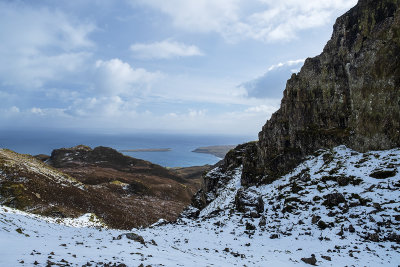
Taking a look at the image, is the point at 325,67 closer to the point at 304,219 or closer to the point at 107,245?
the point at 304,219

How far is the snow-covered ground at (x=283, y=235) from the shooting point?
1113cm

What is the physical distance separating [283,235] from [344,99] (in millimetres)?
22238

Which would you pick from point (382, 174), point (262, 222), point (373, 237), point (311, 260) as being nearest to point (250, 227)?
point (262, 222)

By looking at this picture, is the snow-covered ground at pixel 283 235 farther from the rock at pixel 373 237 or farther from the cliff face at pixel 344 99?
the cliff face at pixel 344 99

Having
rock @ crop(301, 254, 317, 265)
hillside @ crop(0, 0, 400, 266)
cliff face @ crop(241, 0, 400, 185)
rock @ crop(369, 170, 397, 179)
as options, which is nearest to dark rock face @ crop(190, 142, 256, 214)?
hillside @ crop(0, 0, 400, 266)

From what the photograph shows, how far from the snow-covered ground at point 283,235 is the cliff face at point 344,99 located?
3391 mm

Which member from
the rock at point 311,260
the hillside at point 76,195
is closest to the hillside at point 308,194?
the rock at point 311,260

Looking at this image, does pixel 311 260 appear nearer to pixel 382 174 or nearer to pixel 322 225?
A: pixel 322 225

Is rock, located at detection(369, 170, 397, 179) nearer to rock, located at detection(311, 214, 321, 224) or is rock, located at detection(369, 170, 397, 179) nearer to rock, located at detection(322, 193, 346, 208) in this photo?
rock, located at detection(322, 193, 346, 208)

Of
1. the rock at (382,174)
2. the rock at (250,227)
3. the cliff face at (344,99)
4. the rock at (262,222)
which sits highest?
the cliff face at (344,99)

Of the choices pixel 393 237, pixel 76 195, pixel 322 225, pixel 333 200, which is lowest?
pixel 76 195

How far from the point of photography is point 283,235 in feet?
56.1

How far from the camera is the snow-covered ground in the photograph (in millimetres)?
11133

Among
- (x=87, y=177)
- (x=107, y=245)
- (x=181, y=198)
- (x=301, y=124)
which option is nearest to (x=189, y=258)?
(x=107, y=245)
